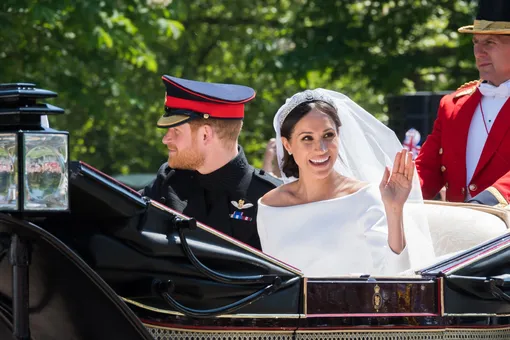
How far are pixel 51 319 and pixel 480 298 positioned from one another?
1.36 metres

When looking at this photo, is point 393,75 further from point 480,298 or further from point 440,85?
point 480,298

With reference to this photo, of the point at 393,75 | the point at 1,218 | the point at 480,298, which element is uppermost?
the point at 393,75

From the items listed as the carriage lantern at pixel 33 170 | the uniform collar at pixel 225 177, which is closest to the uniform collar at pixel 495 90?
the uniform collar at pixel 225 177

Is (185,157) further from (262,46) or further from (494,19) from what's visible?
(262,46)

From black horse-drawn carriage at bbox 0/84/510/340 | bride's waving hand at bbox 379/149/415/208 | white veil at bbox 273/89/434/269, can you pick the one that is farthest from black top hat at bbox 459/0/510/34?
black horse-drawn carriage at bbox 0/84/510/340

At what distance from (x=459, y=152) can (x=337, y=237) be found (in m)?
1.22

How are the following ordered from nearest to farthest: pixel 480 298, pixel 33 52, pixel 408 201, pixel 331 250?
pixel 480 298 < pixel 331 250 < pixel 408 201 < pixel 33 52

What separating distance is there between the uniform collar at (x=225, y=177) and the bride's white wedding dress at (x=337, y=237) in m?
0.59

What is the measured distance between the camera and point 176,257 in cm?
331

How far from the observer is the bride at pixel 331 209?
4.05 metres

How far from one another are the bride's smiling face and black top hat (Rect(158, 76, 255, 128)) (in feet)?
1.79

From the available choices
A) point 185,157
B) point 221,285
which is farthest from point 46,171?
point 185,157

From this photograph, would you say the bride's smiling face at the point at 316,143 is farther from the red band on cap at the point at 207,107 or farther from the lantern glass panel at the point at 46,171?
the lantern glass panel at the point at 46,171

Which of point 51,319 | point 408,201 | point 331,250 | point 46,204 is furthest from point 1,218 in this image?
point 408,201
